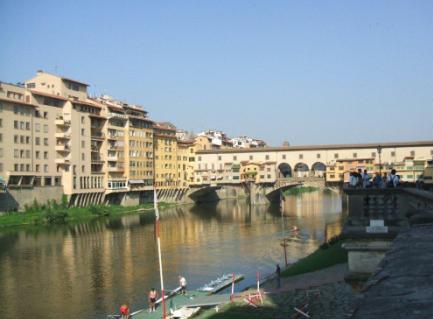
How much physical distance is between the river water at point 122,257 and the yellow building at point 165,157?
24.9 metres

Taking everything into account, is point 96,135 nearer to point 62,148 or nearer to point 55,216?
point 62,148

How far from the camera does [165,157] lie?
89250 millimetres

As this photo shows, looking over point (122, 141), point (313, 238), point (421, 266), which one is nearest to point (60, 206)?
point (122, 141)

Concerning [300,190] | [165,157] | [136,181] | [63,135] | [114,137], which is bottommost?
[300,190]

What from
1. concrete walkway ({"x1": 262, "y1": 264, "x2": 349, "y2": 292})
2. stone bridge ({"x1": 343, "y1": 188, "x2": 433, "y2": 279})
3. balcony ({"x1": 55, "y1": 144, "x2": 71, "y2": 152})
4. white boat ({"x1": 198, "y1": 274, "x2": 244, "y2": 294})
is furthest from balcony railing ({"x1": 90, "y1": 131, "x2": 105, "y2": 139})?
stone bridge ({"x1": 343, "y1": 188, "x2": 433, "y2": 279})

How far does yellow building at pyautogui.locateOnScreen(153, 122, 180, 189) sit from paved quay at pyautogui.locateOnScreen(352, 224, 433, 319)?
78268 mm

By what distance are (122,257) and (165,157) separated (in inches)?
2105

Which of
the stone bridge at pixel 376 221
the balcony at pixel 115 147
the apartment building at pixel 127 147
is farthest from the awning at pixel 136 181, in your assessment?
the stone bridge at pixel 376 221

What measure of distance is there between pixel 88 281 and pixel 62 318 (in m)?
7.09

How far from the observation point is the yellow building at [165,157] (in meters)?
86.9

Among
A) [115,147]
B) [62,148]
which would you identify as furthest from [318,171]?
[62,148]

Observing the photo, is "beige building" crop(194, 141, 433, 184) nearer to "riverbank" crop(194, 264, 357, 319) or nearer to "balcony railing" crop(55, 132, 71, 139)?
"balcony railing" crop(55, 132, 71, 139)

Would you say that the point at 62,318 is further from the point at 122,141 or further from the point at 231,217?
the point at 122,141

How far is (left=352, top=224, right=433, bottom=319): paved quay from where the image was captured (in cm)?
460
